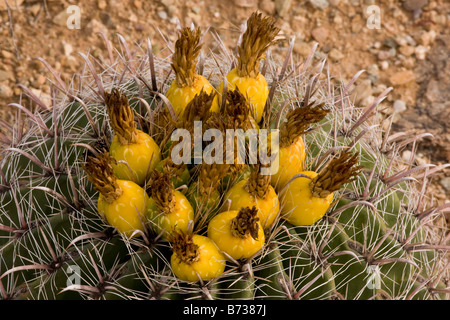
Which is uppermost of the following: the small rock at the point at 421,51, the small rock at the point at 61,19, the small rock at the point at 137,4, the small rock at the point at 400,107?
the small rock at the point at 137,4

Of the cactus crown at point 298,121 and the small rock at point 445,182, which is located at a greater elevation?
the cactus crown at point 298,121

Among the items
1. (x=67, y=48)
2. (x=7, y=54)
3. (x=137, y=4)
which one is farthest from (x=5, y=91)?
(x=137, y=4)

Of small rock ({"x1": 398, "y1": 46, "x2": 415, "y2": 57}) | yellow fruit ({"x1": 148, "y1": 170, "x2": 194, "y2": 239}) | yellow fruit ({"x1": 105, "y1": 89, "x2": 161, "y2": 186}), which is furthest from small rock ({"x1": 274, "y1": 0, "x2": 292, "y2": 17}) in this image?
yellow fruit ({"x1": 148, "y1": 170, "x2": 194, "y2": 239})

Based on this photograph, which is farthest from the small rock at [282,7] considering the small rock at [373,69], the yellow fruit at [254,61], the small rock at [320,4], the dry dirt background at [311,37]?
the yellow fruit at [254,61]

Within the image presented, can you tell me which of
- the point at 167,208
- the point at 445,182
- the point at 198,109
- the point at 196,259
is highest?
the point at 198,109

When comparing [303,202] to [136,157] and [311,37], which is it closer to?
[136,157]

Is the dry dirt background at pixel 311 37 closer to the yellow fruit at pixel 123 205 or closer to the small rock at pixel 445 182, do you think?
the small rock at pixel 445 182

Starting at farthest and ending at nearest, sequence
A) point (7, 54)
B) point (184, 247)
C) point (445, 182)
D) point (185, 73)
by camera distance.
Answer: point (7, 54), point (445, 182), point (185, 73), point (184, 247)

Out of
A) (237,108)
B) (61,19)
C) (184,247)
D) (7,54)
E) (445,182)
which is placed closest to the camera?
(184,247)
